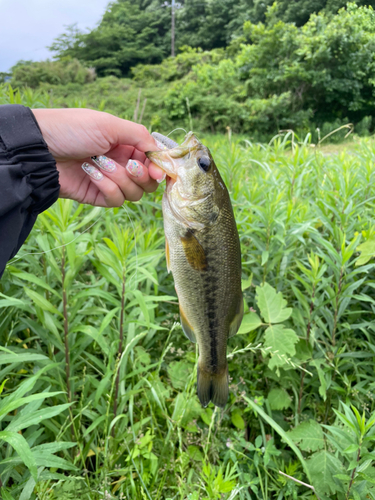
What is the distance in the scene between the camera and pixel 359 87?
19.0 metres

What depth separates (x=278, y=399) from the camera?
1997 millimetres

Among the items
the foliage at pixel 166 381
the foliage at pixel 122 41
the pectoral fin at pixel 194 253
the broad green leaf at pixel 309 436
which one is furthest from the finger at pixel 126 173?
the foliage at pixel 122 41

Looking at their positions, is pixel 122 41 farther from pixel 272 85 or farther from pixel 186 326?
pixel 186 326

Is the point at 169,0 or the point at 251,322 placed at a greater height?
the point at 169,0

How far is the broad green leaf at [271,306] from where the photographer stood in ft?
6.42

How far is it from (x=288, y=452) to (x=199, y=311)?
1.20 m

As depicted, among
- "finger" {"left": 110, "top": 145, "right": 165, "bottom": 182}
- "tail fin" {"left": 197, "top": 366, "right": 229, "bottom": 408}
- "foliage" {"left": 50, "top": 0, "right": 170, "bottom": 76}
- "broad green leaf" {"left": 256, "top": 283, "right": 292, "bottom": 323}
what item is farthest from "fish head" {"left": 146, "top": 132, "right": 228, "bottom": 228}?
"foliage" {"left": 50, "top": 0, "right": 170, "bottom": 76}

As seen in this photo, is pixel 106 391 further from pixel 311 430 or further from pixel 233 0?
pixel 233 0

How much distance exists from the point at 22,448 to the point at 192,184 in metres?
1.10

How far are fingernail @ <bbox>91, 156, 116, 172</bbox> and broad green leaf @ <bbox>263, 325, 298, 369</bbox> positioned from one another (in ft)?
4.11

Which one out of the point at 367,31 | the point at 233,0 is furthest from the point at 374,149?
the point at 233,0

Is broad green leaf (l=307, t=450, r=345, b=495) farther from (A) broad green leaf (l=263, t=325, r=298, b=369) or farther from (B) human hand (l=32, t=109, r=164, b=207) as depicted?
(B) human hand (l=32, t=109, r=164, b=207)

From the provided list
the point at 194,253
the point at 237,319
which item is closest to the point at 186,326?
the point at 237,319

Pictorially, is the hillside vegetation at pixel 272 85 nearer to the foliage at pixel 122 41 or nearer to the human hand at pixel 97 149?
the foliage at pixel 122 41
